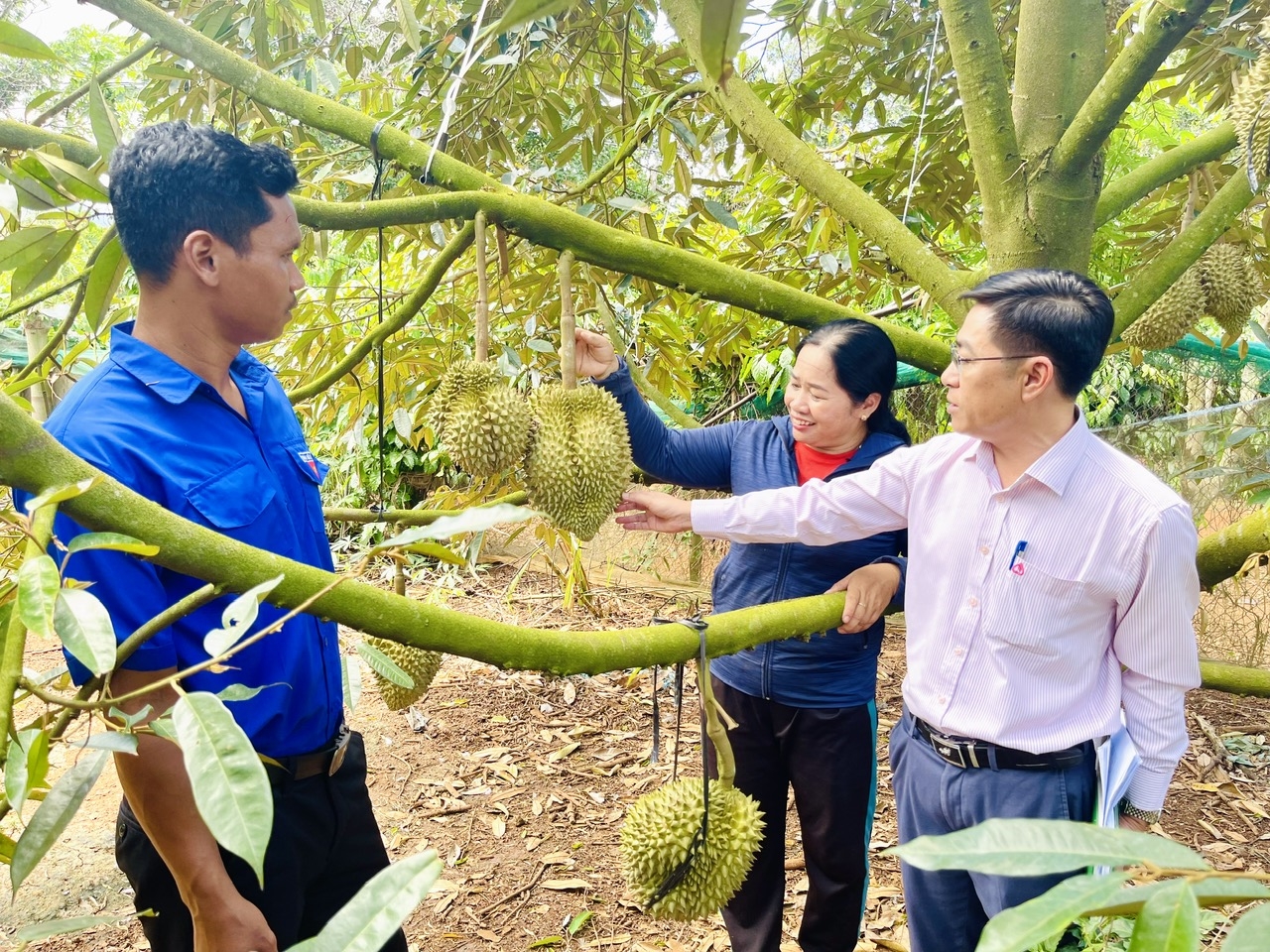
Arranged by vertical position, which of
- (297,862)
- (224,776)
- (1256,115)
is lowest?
(297,862)

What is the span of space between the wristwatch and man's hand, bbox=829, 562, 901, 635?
1.56 feet

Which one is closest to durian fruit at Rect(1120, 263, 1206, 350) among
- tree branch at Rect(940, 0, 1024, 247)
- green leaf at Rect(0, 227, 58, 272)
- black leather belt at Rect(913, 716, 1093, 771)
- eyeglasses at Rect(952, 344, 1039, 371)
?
tree branch at Rect(940, 0, 1024, 247)

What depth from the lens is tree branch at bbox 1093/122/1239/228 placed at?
5.35 feet

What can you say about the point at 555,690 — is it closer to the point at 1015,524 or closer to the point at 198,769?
the point at 1015,524

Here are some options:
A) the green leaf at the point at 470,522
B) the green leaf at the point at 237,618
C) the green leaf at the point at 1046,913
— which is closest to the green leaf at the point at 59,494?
the green leaf at the point at 237,618

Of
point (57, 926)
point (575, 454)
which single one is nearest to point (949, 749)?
point (575, 454)

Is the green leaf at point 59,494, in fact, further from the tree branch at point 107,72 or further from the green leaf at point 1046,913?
the tree branch at point 107,72

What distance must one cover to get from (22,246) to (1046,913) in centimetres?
126

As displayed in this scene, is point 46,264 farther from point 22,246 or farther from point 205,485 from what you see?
point 205,485

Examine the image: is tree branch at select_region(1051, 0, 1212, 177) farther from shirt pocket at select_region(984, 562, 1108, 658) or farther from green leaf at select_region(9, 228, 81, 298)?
green leaf at select_region(9, 228, 81, 298)

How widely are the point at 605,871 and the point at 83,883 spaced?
1.48 m

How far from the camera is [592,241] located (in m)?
1.32

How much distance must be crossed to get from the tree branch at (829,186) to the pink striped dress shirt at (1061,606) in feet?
1.19

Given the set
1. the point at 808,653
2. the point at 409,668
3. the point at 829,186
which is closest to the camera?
the point at 409,668
